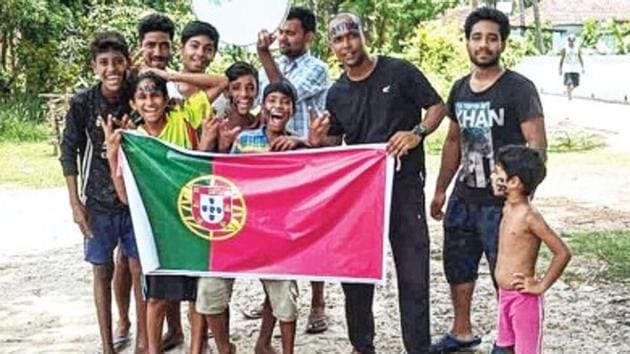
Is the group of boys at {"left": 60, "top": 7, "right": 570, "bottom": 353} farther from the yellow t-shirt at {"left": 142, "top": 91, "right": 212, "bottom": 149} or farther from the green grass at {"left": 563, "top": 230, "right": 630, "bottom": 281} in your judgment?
the green grass at {"left": 563, "top": 230, "right": 630, "bottom": 281}

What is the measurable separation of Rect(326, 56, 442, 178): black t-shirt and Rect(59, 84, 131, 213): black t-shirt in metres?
1.17

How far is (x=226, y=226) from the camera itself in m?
4.61

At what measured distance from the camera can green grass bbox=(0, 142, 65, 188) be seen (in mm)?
12930

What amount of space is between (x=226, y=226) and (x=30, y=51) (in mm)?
17033

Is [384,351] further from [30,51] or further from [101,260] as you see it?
[30,51]

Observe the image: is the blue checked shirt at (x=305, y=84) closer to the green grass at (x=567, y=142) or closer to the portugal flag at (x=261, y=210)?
the portugal flag at (x=261, y=210)

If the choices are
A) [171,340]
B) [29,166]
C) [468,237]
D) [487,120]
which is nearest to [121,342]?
[171,340]

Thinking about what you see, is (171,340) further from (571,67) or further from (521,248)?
(571,67)

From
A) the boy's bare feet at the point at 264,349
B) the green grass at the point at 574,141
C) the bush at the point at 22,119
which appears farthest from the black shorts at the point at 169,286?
the bush at the point at 22,119

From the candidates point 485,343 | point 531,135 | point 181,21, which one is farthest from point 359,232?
point 181,21

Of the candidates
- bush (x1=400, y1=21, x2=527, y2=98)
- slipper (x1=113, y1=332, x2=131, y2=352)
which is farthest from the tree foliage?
slipper (x1=113, y1=332, x2=131, y2=352)

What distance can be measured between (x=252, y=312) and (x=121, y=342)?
95cm

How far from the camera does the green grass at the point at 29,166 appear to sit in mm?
12930

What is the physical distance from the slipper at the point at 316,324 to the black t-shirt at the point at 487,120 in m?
1.36
